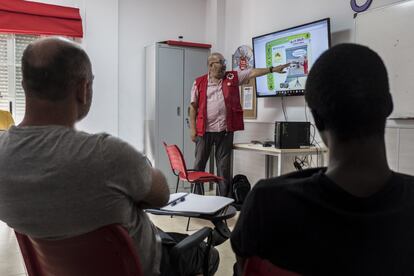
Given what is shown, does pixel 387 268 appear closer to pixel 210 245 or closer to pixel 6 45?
pixel 210 245

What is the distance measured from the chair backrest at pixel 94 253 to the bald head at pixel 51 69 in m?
0.41

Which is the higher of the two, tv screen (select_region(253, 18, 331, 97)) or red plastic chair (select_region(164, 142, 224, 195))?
tv screen (select_region(253, 18, 331, 97))

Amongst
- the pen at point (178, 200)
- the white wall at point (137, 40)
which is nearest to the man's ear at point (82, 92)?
the pen at point (178, 200)

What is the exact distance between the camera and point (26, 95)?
3.49ft

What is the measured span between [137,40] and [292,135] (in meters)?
2.88

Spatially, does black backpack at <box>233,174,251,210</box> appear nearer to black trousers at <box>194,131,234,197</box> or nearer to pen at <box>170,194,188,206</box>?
black trousers at <box>194,131,234,197</box>

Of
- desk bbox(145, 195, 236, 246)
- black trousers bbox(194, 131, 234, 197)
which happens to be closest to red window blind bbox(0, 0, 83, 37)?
black trousers bbox(194, 131, 234, 197)

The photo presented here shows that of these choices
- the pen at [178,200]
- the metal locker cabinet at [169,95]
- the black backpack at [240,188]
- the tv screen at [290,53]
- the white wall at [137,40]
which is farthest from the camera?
the white wall at [137,40]

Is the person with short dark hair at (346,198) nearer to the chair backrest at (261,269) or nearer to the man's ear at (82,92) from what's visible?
the chair backrest at (261,269)

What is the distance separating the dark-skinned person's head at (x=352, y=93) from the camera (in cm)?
67

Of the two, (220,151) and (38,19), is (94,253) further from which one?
(38,19)

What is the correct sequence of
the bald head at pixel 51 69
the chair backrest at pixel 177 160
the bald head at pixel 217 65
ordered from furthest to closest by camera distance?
the bald head at pixel 217 65
the chair backrest at pixel 177 160
the bald head at pixel 51 69

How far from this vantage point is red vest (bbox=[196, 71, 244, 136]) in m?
3.86

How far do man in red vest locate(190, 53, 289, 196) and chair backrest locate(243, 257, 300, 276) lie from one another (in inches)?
124
